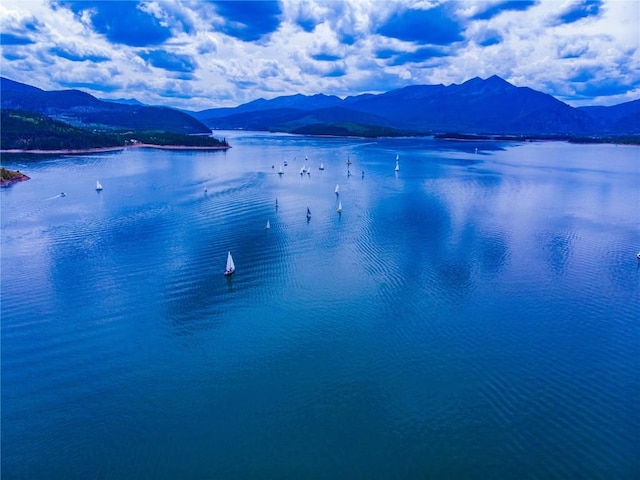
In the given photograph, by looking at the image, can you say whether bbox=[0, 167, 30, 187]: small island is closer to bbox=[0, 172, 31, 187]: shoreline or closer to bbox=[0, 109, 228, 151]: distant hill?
bbox=[0, 172, 31, 187]: shoreline

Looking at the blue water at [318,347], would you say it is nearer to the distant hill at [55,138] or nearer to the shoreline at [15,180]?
the shoreline at [15,180]

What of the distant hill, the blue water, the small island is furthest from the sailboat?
the distant hill

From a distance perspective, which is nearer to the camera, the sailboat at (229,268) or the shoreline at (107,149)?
the sailboat at (229,268)

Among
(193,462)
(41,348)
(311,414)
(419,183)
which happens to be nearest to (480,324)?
(311,414)

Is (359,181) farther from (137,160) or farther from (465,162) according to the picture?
(137,160)

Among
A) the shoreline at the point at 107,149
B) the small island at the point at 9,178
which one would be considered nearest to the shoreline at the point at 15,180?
the small island at the point at 9,178

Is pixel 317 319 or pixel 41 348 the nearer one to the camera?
pixel 41 348

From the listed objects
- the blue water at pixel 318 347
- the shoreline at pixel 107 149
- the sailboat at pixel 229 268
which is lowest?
the blue water at pixel 318 347

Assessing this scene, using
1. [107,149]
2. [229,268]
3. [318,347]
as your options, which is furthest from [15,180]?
[318,347]

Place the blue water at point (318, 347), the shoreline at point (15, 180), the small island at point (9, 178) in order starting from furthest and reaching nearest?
the small island at point (9, 178)
the shoreline at point (15, 180)
the blue water at point (318, 347)

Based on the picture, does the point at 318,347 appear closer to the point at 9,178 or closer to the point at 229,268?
the point at 229,268
